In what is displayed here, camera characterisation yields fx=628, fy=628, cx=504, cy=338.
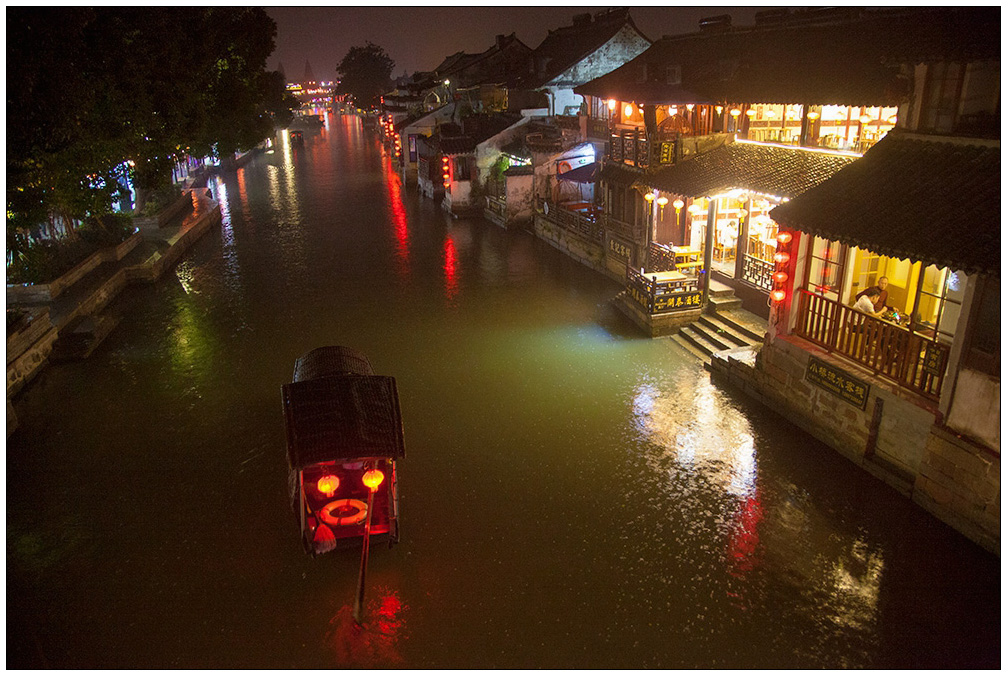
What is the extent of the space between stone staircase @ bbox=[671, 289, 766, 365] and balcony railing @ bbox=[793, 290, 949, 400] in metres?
3.65

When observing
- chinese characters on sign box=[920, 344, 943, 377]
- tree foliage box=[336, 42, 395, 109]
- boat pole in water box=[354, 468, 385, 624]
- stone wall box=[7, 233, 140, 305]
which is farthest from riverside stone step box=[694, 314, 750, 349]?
tree foliage box=[336, 42, 395, 109]

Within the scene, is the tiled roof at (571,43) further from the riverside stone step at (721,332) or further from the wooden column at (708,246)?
the riverside stone step at (721,332)

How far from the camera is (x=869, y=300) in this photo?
1352cm

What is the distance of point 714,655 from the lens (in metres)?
8.53

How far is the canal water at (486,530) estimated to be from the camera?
8.86 metres

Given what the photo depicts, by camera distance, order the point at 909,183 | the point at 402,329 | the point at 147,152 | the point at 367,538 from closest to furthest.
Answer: the point at 367,538
the point at 909,183
the point at 402,329
the point at 147,152

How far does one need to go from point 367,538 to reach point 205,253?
85.8ft

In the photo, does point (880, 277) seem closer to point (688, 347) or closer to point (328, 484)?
point (688, 347)

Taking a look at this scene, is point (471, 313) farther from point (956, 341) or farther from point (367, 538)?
point (956, 341)

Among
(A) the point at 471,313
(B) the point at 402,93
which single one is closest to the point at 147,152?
(A) the point at 471,313

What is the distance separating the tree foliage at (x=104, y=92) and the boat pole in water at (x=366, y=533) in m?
11.5

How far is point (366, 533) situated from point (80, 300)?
1773 centimetres

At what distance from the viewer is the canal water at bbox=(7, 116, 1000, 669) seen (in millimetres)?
8859

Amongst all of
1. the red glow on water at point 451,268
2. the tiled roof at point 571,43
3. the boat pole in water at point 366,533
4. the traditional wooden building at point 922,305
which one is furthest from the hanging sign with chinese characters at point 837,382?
the tiled roof at point 571,43
